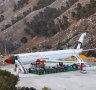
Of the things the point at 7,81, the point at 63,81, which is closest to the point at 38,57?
the point at 63,81

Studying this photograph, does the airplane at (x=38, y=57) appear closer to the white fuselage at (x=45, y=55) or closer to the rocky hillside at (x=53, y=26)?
the white fuselage at (x=45, y=55)

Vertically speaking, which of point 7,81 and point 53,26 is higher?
point 53,26

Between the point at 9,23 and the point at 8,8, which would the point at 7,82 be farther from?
the point at 8,8

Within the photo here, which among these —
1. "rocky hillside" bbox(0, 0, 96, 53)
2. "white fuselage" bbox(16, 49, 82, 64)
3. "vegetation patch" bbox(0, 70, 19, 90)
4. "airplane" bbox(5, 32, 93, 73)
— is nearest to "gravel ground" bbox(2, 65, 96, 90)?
"airplane" bbox(5, 32, 93, 73)

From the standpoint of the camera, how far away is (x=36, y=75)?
6388 centimetres

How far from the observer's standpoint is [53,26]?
11794 centimetres

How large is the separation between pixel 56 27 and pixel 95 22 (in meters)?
19.2

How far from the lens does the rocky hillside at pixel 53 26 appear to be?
99.6 meters

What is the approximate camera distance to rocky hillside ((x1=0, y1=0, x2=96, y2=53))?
9956 cm

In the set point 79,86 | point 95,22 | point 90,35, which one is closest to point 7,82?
point 79,86

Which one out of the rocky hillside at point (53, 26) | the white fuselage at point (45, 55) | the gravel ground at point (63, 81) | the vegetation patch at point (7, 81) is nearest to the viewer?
the vegetation patch at point (7, 81)

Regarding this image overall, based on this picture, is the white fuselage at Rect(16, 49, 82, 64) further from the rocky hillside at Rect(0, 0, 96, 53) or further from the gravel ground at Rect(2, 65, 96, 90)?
the rocky hillside at Rect(0, 0, 96, 53)

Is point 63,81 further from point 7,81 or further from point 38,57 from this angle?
point 7,81

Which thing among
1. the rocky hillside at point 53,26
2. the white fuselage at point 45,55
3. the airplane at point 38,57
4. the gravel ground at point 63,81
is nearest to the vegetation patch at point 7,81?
the gravel ground at point 63,81
